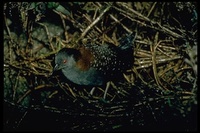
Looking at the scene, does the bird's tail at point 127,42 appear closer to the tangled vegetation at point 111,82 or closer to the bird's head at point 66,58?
the tangled vegetation at point 111,82

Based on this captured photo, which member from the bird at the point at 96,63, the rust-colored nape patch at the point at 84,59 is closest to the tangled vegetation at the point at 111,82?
the bird at the point at 96,63

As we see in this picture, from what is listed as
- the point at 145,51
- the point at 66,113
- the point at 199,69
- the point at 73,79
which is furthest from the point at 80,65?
the point at 199,69

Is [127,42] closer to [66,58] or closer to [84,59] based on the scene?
[84,59]

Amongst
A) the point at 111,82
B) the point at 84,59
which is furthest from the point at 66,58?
the point at 111,82

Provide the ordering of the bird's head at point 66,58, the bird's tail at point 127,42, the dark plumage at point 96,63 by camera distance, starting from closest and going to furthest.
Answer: the bird's head at point 66,58 → the dark plumage at point 96,63 → the bird's tail at point 127,42

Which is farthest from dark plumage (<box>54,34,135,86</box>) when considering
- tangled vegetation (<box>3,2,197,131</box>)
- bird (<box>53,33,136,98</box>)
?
tangled vegetation (<box>3,2,197,131</box>)

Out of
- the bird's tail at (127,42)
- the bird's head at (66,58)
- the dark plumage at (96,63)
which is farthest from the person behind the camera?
the bird's tail at (127,42)

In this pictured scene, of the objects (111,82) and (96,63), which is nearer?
(96,63)

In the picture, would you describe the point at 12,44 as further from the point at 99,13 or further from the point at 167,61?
the point at 167,61
